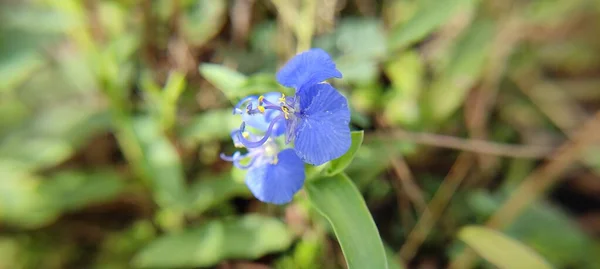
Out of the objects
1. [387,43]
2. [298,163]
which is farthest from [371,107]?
[298,163]

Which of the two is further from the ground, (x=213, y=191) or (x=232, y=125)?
(x=232, y=125)

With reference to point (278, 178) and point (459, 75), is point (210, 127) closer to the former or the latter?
point (278, 178)

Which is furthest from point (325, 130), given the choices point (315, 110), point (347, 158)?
point (347, 158)

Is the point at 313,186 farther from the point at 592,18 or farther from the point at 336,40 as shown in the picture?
the point at 592,18

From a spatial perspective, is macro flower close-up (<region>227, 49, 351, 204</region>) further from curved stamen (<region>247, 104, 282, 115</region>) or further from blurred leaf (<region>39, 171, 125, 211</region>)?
blurred leaf (<region>39, 171, 125, 211</region>)

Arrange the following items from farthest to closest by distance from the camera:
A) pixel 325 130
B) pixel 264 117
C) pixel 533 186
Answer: pixel 533 186 → pixel 264 117 → pixel 325 130

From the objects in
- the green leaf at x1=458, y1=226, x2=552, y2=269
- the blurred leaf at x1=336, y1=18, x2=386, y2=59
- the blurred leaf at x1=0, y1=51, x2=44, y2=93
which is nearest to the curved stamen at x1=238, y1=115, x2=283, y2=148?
the green leaf at x1=458, y1=226, x2=552, y2=269

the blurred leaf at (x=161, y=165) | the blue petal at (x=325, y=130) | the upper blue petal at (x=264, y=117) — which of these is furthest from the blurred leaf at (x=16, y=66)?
the blue petal at (x=325, y=130)

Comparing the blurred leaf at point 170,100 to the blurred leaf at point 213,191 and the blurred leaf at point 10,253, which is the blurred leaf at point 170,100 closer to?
the blurred leaf at point 213,191
